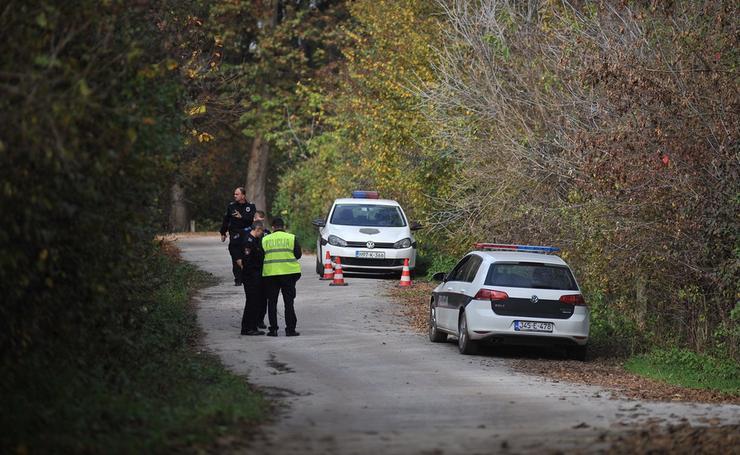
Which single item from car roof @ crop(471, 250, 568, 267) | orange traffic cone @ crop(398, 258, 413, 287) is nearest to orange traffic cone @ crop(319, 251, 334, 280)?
orange traffic cone @ crop(398, 258, 413, 287)

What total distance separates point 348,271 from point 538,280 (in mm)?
12509

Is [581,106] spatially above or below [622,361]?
above

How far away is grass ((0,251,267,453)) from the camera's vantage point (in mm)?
8969

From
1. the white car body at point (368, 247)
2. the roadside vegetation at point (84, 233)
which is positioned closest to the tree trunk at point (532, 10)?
the white car body at point (368, 247)

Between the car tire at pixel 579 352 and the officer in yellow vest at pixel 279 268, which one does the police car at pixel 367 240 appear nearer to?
the officer in yellow vest at pixel 279 268

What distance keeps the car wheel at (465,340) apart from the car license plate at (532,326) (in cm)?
72

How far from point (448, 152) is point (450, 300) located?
10.4 m

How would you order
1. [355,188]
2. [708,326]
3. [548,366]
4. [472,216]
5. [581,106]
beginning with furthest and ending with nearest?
[355,188]
[472,216]
[581,106]
[708,326]
[548,366]

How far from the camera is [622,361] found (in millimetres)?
18188

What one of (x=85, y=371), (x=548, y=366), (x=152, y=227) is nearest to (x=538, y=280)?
(x=548, y=366)

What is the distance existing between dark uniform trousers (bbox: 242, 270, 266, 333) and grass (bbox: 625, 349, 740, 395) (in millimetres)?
5525

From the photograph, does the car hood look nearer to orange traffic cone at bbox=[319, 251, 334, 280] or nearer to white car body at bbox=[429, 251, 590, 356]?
orange traffic cone at bbox=[319, 251, 334, 280]

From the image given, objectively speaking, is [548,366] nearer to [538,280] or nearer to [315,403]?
[538,280]

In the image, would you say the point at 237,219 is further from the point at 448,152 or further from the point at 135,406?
the point at 135,406
